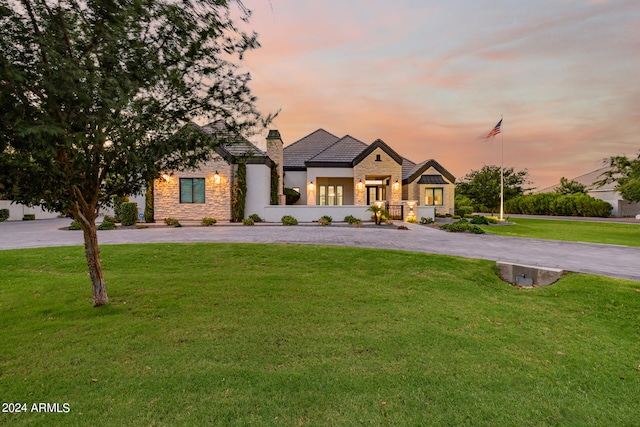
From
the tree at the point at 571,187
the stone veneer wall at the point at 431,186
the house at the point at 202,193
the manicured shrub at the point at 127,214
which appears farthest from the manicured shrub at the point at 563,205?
the manicured shrub at the point at 127,214

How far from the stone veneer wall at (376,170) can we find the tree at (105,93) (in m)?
18.7

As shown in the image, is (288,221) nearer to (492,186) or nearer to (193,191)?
(193,191)

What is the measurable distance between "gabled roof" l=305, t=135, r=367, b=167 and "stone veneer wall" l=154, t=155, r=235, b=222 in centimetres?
744

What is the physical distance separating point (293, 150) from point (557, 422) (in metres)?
28.1

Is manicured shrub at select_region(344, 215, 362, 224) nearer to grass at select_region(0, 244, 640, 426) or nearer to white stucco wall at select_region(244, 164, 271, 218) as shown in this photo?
white stucco wall at select_region(244, 164, 271, 218)

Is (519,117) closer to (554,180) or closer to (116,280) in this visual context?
(116,280)

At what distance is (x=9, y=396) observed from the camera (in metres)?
2.75

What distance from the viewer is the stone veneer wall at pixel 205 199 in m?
19.2

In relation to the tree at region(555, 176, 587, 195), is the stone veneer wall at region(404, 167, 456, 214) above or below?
below

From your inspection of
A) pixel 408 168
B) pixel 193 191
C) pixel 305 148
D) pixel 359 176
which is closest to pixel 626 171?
pixel 408 168

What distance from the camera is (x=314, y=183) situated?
23.9 metres

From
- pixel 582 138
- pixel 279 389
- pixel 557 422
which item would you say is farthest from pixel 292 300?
pixel 582 138

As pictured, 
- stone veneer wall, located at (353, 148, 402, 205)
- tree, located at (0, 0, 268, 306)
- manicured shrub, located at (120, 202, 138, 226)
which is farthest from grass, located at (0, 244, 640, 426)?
stone veneer wall, located at (353, 148, 402, 205)

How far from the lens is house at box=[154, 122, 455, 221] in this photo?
19.3 metres
